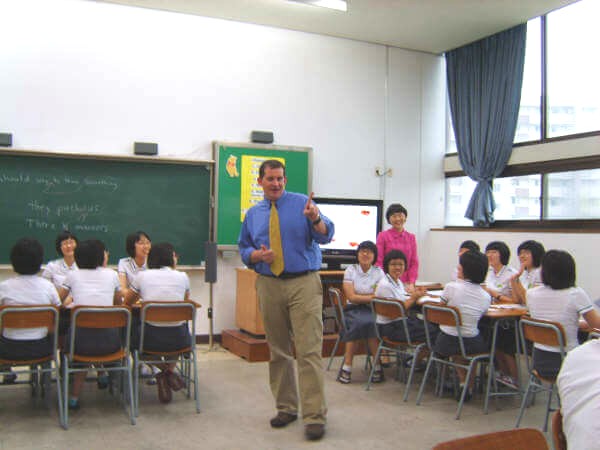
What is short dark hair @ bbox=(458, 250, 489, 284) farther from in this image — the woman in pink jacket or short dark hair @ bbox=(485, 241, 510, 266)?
the woman in pink jacket

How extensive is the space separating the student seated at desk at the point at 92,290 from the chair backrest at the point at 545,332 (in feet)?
8.49

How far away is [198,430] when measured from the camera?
3650 millimetres

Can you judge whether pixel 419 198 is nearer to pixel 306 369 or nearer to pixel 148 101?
pixel 148 101

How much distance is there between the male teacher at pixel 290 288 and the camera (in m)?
3.49

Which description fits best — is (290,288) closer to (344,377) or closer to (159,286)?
(159,286)

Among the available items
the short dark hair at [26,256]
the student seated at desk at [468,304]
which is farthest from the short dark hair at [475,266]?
the short dark hair at [26,256]

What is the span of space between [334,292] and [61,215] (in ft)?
8.77

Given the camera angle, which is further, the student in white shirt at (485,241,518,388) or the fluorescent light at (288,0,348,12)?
the fluorescent light at (288,0,348,12)

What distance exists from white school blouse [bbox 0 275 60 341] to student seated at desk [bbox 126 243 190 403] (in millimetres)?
584

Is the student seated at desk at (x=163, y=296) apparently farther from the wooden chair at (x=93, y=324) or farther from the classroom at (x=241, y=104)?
the classroom at (x=241, y=104)

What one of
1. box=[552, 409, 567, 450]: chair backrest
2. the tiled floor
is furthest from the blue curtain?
box=[552, 409, 567, 450]: chair backrest

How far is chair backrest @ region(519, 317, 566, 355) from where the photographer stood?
3430 millimetres

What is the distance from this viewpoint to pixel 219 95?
6289mm

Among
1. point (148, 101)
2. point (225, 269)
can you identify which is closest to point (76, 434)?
point (225, 269)
